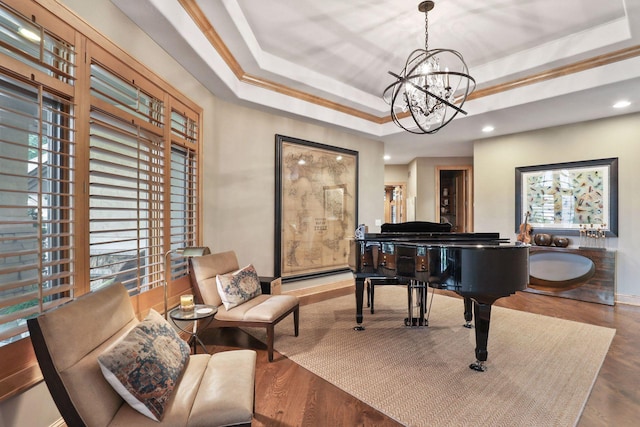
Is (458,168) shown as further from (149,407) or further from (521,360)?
(149,407)

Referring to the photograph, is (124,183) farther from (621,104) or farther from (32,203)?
(621,104)

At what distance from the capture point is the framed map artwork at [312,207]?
4.31 metres

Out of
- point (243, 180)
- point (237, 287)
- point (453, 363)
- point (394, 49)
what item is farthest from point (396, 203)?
point (237, 287)

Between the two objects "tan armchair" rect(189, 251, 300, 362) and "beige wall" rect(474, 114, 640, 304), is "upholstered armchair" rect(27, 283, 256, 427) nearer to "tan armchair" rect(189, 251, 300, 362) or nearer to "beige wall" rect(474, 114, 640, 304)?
"tan armchair" rect(189, 251, 300, 362)

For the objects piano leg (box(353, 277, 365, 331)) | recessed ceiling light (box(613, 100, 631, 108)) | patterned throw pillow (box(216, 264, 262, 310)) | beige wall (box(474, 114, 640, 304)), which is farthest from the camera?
beige wall (box(474, 114, 640, 304))

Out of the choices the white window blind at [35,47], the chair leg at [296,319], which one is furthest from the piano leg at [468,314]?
the white window blind at [35,47]

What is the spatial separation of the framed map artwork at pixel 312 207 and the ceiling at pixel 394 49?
64 cm

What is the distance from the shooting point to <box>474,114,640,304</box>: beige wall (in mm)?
4164

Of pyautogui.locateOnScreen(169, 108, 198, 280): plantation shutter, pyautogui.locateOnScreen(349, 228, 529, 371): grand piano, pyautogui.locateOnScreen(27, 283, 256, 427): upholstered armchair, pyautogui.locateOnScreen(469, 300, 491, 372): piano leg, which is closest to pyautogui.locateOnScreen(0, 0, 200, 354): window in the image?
pyautogui.locateOnScreen(169, 108, 198, 280): plantation shutter

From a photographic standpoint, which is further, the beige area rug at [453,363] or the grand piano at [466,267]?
the grand piano at [466,267]

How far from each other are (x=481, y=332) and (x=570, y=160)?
384 centimetres

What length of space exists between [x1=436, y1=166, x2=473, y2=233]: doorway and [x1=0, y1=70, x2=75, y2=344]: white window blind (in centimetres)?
699

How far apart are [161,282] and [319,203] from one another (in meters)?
2.70

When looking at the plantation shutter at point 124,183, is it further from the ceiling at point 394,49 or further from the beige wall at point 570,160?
the beige wall at point 570,160
